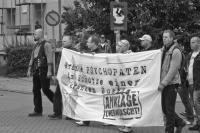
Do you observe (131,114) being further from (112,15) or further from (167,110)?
(112,15)

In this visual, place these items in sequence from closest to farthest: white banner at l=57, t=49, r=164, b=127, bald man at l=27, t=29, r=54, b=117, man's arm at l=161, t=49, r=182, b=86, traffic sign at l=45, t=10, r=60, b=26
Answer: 1. man's arm at l=161, t=49, r=182, b=86
2. white banner at l=57, t=49, r=164, b=127
3. bald man at l=27, t=29, r=54, b=117
4. traffic sign at l=45, t=10, r=60, b=26

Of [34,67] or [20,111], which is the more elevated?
[34,67]

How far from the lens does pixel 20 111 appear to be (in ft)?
41.0

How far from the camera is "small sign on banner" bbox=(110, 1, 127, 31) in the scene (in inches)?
521

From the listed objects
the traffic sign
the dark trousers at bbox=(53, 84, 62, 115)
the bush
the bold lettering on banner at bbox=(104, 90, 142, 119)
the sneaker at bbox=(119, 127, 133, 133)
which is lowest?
the bush

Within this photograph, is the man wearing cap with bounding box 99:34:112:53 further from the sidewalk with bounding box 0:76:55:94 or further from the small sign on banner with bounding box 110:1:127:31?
the sidewalk with bounding box 0:76:55:94

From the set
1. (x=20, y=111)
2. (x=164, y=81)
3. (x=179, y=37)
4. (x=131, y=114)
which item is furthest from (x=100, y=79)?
(x=179, y=37)

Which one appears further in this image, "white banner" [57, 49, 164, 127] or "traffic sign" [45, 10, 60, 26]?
"traffic sign" [45, 10, 60, 26]

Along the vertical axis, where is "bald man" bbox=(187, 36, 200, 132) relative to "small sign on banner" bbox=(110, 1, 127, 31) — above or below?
below

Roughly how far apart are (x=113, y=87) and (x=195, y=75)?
1.57m

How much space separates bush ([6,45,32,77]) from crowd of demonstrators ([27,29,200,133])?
527 inches

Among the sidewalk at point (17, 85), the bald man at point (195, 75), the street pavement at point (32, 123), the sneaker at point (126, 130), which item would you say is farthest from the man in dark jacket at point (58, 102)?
the sidewalk at point (17, 85)

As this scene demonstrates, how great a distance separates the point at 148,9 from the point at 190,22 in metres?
1.33

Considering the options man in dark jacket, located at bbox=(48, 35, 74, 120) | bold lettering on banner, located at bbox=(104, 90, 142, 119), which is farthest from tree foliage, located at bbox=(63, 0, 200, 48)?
bold lettering on banner, located at bbox=(104, 90, 142, 119)
